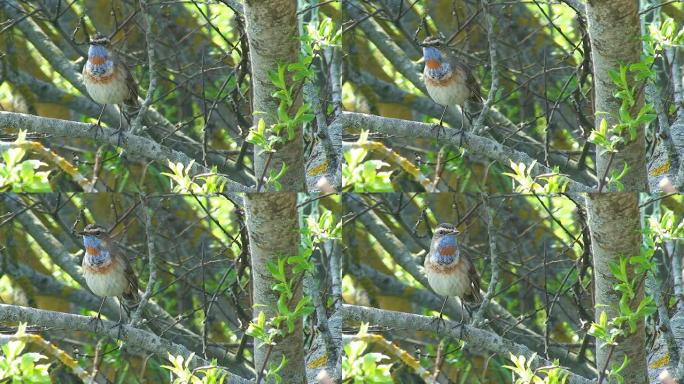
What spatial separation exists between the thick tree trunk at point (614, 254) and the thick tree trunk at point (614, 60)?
0.46ft

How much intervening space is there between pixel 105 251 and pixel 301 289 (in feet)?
3.08

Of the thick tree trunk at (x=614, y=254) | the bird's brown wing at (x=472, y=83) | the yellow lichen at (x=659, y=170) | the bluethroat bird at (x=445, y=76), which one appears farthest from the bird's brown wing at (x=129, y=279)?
the yellow lichen at (x=659, y=170)

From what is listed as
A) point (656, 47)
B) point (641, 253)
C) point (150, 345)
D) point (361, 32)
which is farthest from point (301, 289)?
point (656, 47)

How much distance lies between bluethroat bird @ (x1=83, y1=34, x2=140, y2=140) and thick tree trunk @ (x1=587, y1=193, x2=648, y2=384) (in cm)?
210

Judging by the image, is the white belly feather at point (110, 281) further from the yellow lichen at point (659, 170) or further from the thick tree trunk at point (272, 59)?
the yellow lichen at point (659, 170)

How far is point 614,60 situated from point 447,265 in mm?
1147

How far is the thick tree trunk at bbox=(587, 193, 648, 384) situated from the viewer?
4684 millimetres

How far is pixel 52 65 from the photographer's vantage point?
4.96 metres

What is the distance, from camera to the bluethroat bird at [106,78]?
4.78m

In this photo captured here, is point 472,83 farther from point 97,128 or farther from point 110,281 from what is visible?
point 110,281

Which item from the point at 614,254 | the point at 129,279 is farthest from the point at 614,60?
the point at 129,279

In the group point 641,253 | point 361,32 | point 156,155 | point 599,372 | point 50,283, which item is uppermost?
point 361,32

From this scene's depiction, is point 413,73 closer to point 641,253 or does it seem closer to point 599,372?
point 641,253

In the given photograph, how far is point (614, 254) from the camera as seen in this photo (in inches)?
186
